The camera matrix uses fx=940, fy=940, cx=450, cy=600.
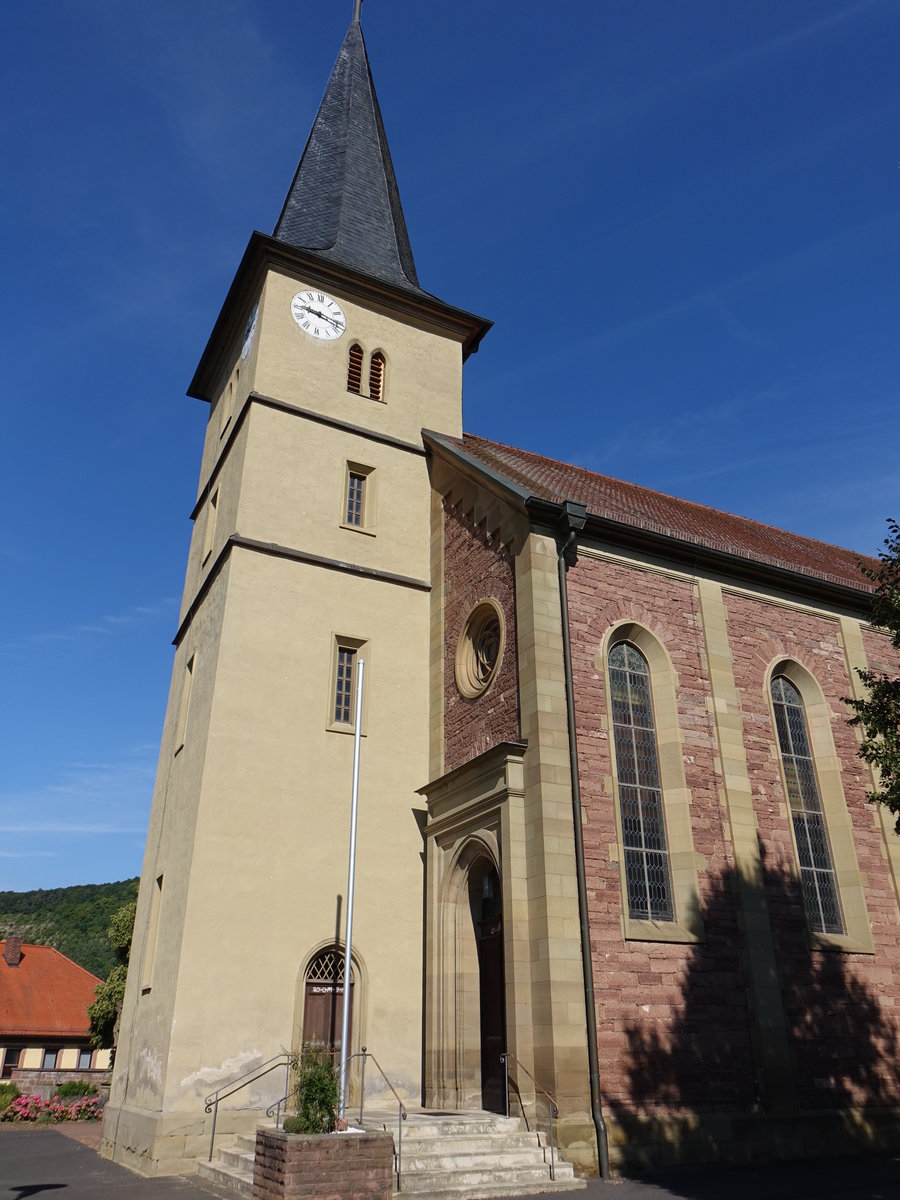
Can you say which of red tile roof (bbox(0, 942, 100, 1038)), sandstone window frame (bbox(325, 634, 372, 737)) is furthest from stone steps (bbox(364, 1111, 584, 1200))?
red tile roof (bbox(0, 942, 100, 1038))

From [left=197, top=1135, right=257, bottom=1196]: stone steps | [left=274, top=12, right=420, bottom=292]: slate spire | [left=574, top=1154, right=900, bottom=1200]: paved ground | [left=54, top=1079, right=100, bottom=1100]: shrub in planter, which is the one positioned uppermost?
[left=274, top=12, right=420, bottom=292]: slate spire

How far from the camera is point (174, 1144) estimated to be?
40.0 feet

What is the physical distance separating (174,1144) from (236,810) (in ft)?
14.4

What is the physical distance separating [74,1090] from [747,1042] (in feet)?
62.5

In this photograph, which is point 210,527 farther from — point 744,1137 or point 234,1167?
point 744,1137

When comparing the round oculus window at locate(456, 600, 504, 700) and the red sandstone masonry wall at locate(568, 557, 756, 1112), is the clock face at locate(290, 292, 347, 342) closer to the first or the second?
the round oculus window at locate(456, 600, 504, 700)

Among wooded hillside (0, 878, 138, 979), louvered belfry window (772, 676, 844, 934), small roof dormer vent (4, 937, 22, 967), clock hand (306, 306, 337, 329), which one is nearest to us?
louvered belfry window (772, 676, 844, 934)

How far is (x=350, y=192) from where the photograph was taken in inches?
925

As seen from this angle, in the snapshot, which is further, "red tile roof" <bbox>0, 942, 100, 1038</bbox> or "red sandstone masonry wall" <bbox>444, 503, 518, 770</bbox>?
"red tile roof" <bbox>0, 942, 100, 1038</bbox>

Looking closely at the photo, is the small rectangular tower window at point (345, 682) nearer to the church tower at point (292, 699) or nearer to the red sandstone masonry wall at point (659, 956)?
the church tower at point (292, 699)

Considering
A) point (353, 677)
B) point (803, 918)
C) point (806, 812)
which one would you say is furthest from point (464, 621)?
point (803, 918)

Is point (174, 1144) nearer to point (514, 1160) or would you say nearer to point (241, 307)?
point (514, 1160)

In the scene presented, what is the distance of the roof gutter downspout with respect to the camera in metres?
11.2

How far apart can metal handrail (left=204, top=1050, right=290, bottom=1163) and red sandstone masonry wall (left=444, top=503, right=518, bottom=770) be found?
16.3 ft
